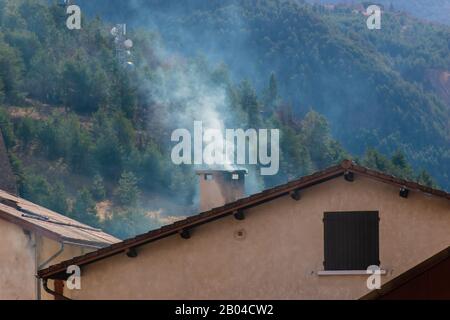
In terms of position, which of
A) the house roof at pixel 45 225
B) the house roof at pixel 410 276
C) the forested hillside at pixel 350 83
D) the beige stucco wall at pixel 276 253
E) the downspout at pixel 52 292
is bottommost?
the house roof at pixel 410 276

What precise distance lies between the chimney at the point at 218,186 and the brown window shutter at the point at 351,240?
5684mm

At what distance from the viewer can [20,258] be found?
109ft

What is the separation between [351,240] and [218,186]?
648 centimetres

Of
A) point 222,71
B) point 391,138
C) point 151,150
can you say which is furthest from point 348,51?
point 151,150

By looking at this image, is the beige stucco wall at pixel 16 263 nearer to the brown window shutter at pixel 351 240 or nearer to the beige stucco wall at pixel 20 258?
the beige stucco wall at pixel 20 258

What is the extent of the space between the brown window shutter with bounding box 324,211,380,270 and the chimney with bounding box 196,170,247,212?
568 cm

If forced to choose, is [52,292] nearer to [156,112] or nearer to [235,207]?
[235,207]

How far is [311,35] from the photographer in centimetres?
18750

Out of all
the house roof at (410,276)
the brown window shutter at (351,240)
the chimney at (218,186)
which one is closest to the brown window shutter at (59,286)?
the brown window shutter at (351,240)

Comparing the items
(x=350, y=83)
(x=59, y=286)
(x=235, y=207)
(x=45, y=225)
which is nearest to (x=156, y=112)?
(x=350, y=83)

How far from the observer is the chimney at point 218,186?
32812mm

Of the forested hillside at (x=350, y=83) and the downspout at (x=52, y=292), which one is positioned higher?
the forested hillside at (x=350, y=83)

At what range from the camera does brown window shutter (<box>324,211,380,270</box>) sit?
27047mm

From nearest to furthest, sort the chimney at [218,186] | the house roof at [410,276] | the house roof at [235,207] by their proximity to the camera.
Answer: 1. the house roof at [410,276]
2. the house roof at [235,207]
3. the chimney at [218,186]
